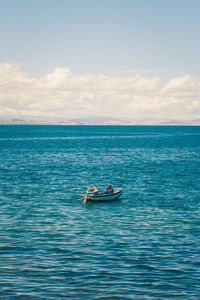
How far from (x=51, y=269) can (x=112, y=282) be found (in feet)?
13.1

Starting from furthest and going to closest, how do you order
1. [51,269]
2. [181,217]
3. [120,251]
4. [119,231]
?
1. [181,217]
2. [119,231]
3. [120,251]
4. [51,269]

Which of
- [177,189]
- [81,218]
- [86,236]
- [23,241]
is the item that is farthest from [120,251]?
[177,189]

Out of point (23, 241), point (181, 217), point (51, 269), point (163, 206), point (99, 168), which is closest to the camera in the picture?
point (51, 269)

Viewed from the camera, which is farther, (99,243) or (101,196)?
(101,196)

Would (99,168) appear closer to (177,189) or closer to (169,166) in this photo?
(169,166)

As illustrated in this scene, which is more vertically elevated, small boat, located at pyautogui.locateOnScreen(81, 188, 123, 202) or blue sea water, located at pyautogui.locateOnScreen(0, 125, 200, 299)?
small boat, located at pyautogui.locateOnScreen(81, 188, 123, 202)

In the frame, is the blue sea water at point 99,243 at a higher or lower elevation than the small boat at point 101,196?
lower

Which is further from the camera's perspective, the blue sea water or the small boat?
the small boat

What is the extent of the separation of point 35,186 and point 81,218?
18.7m

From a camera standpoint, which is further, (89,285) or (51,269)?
(51,269)

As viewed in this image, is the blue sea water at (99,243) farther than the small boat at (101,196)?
No

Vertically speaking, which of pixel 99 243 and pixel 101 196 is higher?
pixel 101 196

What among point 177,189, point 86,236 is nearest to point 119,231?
point 86,236

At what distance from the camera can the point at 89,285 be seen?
19656 millimetres
